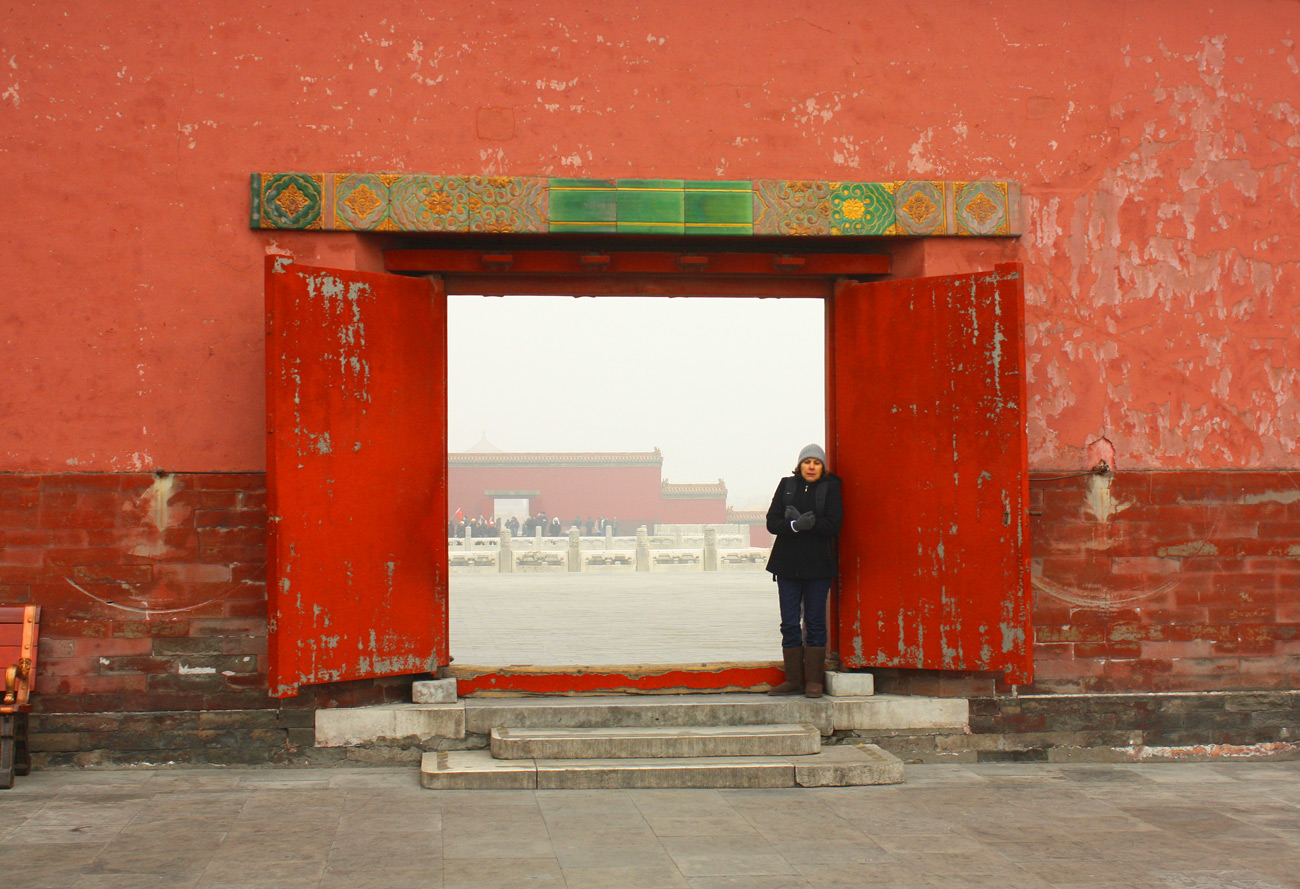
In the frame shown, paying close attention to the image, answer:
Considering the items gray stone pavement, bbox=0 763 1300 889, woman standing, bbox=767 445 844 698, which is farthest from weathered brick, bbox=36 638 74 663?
woman standing, bbox=767 445 844 698

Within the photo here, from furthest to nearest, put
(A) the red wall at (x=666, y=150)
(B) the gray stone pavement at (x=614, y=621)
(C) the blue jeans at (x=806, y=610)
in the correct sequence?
(B) the gray stone pavement at (x=614, y=621) → (C) the blue jeans at (x=806, y=610) → (A) the red wall at (x=666, y=150)

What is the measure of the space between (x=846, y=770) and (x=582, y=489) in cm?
4132

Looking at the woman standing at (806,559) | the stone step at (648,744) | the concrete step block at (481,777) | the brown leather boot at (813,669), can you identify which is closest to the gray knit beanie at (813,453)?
the woman standing at (806,559)

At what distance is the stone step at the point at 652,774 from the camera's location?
5324 millimetres

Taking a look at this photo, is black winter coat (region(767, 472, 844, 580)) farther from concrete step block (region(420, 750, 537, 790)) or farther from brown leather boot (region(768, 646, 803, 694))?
concrete step block (region(420, 750, 537, 790))

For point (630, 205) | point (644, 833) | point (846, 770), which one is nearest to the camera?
point (644, 833)

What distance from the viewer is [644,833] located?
4574 millimetres

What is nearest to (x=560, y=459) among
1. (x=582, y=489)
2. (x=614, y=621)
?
(x=582, y=489)

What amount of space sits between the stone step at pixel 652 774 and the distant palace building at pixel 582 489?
39.8 m

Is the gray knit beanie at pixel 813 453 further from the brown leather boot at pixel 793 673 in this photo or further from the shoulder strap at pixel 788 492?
the brown leather boot at pixel 793 673

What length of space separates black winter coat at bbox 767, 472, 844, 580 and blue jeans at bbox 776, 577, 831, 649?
6 centimetres

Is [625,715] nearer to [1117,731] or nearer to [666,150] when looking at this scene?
[1117,731]

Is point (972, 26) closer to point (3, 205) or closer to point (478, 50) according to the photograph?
point (478, 50)

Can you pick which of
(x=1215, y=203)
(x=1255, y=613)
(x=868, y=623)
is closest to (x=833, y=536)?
(x=868, y=623)
